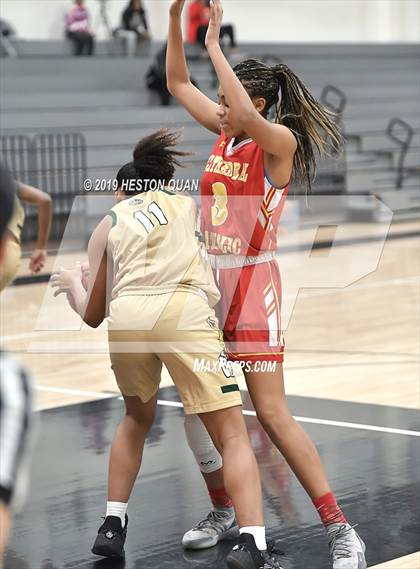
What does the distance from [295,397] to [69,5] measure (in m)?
16.2

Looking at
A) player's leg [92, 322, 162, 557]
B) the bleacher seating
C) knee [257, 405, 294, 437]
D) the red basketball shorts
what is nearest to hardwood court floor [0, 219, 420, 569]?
player's leg [92, 322, 162, 557]

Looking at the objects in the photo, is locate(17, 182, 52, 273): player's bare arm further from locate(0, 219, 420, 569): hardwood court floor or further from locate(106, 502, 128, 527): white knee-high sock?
locate(106, 502, 128, 527): white knee-high sock

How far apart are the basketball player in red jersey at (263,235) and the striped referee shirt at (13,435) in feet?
8.26

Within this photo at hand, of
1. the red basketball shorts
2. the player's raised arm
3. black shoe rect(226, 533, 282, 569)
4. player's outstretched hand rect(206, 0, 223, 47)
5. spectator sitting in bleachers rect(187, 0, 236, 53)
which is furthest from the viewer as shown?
spectator sitting in bleachers rect(187, 0, 236, 53)

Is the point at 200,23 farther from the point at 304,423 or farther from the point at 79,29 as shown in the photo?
the point at 304,423

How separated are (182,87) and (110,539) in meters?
1.80

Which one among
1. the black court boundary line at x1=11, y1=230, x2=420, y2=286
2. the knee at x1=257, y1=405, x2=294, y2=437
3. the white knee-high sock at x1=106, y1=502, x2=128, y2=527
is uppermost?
the knee at x1=257, y1=405, x2=294, y2=437

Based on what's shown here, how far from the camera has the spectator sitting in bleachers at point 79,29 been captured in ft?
69.4

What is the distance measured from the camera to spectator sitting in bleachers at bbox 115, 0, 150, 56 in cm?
2186

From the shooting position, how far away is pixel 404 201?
2039 cm

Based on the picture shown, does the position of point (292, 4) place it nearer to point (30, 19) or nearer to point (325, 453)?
point (30, 19)

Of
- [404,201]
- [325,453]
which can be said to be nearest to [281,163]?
[325,453]

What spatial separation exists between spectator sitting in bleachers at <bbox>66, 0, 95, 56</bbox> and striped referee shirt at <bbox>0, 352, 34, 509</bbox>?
19.9 meters

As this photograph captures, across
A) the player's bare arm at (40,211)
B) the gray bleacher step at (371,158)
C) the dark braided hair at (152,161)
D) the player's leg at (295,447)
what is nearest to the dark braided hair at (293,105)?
the dark braided hair at (152,161)
